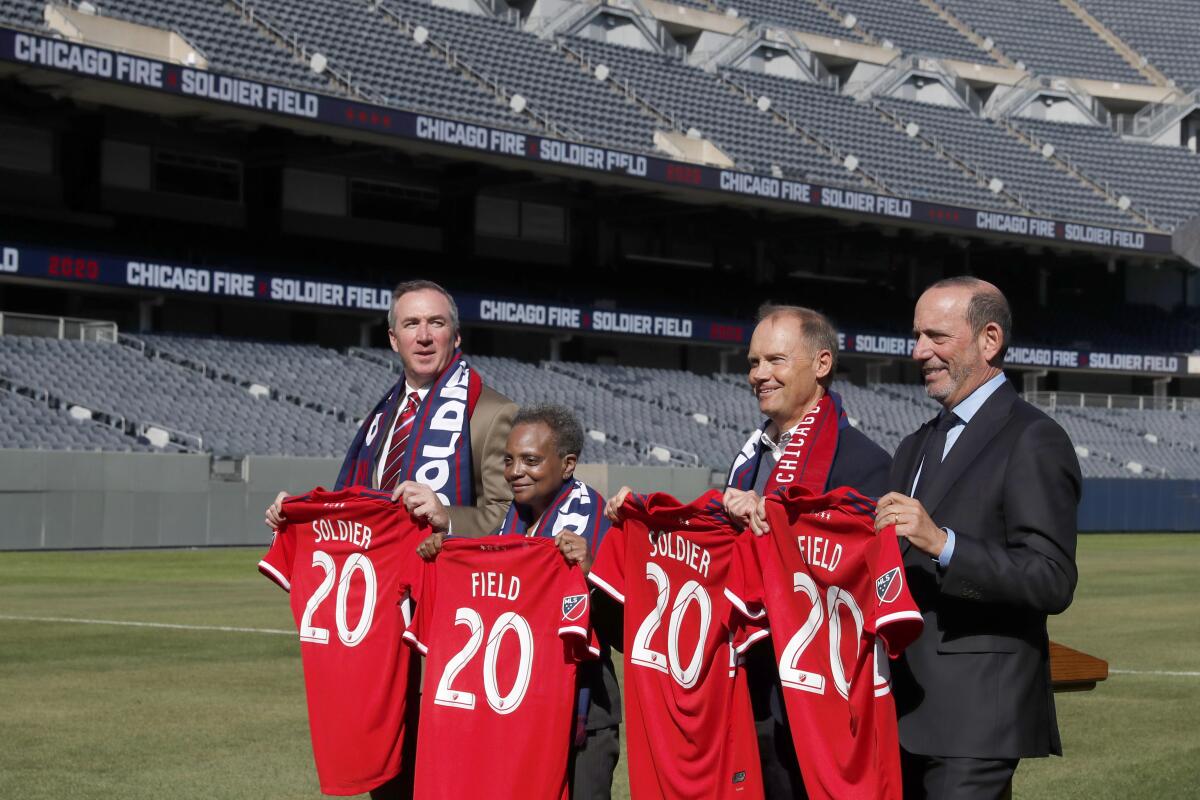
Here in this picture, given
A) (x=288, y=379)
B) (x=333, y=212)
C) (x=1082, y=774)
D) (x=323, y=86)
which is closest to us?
(x=1082, y=774)

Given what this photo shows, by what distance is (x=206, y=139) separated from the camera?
36438 mm

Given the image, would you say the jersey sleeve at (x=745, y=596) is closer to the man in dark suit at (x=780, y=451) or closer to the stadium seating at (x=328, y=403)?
the man in dark suit at (x=780, y=451)

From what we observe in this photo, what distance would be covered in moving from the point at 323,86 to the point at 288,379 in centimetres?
706

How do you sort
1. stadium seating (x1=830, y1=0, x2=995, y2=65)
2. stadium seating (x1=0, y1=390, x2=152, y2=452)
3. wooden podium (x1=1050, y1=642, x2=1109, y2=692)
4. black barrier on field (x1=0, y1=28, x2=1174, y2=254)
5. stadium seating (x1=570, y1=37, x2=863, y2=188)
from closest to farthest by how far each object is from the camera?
wooden podium (x1=1050, y1=642, x2=1109, y2=692), stadium seating (x1=0, y1=390, x2=152, y2=452), black barrier on field (x1=0, y1=28, x2=1174, y2=254), stadium seating (x1=570, y1=37, x2=863, y2=188), stadium seating (x1=830, y1=0, x2=995, y2=65)

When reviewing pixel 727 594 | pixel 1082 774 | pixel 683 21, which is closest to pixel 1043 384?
pixel 683 21

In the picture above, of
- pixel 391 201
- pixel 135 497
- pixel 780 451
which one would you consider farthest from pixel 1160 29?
pixel 780 451

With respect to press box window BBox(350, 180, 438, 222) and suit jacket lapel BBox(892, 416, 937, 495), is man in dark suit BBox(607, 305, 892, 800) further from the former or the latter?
press box window BBox(350, 180, 438, 222)

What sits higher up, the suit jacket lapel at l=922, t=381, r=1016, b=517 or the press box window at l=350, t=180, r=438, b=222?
the press box window at l=350, t=180, r=438, b=222

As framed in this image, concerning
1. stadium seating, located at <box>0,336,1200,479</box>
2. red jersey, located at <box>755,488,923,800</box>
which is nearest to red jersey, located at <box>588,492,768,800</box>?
red jersey, located at <box>755,488,923,800</box>

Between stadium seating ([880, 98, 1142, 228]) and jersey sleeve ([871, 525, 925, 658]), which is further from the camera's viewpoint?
stadium seating ([880, 98, 1142, 228])

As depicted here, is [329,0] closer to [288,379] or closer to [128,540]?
[288,379]

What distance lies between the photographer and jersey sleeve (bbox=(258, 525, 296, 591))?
609 centimetres

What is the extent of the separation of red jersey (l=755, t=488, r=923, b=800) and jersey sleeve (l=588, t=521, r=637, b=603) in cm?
62

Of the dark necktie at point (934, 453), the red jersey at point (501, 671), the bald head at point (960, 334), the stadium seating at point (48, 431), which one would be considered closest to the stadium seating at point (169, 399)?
the stadium seating at point (48, 431)
